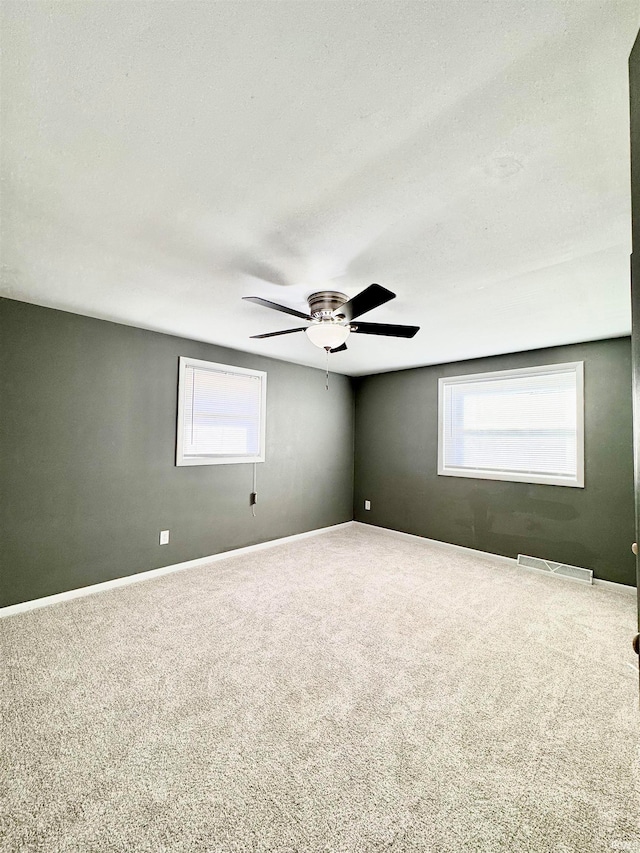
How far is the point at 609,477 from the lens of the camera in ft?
11.2

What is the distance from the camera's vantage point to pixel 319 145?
125 cm

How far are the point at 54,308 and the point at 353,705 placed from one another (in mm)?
3545

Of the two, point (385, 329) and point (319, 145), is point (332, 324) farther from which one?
point (319, 145)

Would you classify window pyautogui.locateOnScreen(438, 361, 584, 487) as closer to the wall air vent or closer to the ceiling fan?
the wall air vent

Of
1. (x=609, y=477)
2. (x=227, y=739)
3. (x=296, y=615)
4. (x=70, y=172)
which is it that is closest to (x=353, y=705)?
(x=227, y=739)

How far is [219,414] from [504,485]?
3378mm

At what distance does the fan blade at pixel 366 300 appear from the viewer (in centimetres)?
184

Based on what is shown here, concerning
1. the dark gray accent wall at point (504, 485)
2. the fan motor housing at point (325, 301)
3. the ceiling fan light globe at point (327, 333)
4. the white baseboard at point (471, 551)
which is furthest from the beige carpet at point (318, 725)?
the fan motor housing at point (325, 301)

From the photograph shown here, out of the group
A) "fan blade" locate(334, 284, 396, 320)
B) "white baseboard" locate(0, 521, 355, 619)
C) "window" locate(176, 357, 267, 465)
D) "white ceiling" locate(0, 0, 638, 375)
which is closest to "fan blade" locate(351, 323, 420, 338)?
"fan blade" locate(334, 284, 396, 320)

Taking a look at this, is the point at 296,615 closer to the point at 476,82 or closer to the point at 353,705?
the point at 353,705

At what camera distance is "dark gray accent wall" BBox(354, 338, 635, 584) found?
11.1 feet

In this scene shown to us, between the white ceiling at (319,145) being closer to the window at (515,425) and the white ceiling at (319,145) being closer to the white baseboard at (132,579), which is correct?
the window at (515,425)

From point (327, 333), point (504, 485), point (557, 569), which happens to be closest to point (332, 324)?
point (327, 333)

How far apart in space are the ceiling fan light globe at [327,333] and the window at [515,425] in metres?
2.66
